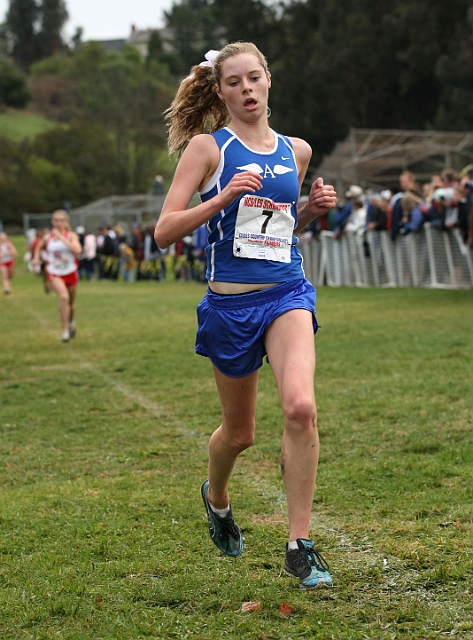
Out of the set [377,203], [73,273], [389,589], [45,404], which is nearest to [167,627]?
[389,589]

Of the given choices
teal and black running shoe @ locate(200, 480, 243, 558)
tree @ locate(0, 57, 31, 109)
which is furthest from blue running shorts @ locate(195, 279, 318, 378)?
tree @ locate(0, 57, 31, 109)

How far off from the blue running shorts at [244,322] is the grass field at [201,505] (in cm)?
92

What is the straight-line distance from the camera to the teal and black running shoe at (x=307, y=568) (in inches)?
156

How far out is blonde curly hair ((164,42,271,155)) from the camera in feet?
15.4

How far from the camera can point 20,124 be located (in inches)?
4161

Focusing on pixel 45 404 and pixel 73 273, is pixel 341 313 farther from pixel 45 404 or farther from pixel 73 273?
pixel 45 404

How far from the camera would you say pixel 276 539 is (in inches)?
189

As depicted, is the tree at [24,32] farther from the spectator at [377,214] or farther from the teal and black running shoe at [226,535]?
the teal and black running shoe at [226,535]

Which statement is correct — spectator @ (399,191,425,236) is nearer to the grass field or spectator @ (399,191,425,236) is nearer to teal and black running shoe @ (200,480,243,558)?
the grass field

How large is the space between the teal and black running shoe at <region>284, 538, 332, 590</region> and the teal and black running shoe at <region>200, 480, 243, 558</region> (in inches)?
22.3

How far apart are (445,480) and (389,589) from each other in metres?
1.81

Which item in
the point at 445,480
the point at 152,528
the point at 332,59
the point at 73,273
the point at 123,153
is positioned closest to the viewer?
the point at 152,528

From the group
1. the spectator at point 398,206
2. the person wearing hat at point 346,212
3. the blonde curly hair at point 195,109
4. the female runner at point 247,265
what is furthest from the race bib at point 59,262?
the female runner at point 247,265

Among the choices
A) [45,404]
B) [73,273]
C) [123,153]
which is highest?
[123,153]
